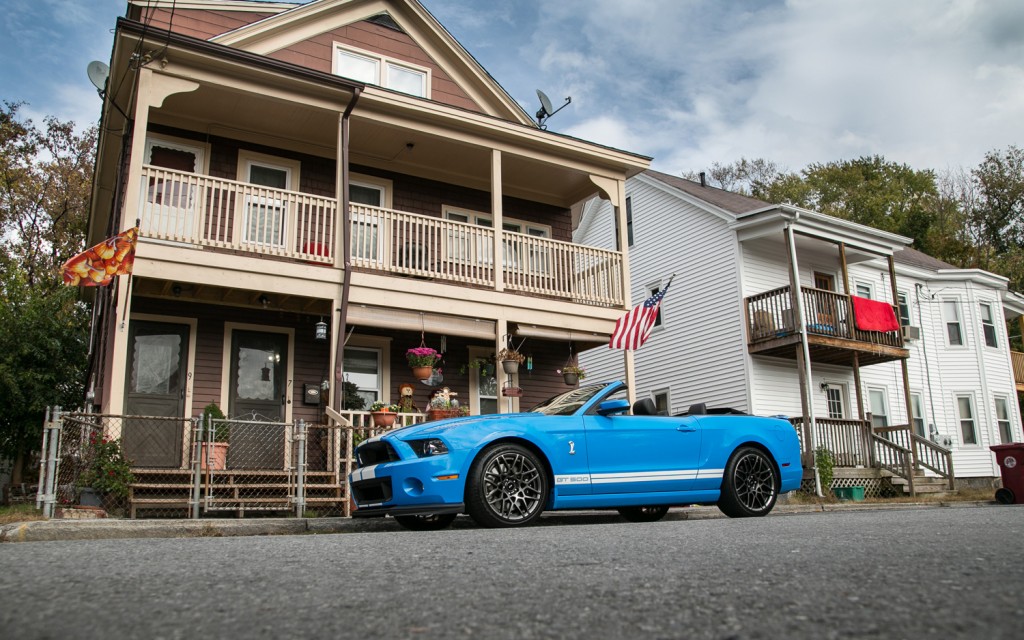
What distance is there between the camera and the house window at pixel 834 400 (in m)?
22.0

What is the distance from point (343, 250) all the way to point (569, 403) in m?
5.88

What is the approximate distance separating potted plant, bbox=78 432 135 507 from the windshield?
505 cm

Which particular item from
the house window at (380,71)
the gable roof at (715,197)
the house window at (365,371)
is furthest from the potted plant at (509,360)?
the gable roof at (715,197)

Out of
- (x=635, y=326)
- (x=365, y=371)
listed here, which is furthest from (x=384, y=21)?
(x=635, y=326)

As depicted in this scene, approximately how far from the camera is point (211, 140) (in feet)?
45.7

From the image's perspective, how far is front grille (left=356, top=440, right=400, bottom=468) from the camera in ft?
23.8

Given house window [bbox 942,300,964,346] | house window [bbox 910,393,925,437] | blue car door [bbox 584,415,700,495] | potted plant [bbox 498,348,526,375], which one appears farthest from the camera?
house window [bbox 942,300,964,346]

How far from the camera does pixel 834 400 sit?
22.2 m

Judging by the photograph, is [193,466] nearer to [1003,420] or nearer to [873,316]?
[873,316]

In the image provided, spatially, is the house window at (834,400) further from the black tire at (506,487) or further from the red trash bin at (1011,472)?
the black tire at (506,487)

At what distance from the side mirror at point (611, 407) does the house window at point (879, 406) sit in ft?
59.0

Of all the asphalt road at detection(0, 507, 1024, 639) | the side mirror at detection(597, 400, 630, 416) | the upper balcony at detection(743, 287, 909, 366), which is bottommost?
the asphalt road at detection(0, 507, 1024, 639)

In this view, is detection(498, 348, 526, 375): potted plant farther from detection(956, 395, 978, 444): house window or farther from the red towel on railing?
detection(956, 395, 978, 444): house window

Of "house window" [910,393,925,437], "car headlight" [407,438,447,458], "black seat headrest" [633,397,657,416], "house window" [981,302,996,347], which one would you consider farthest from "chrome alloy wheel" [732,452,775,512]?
"house window" [981,302,996,347]
